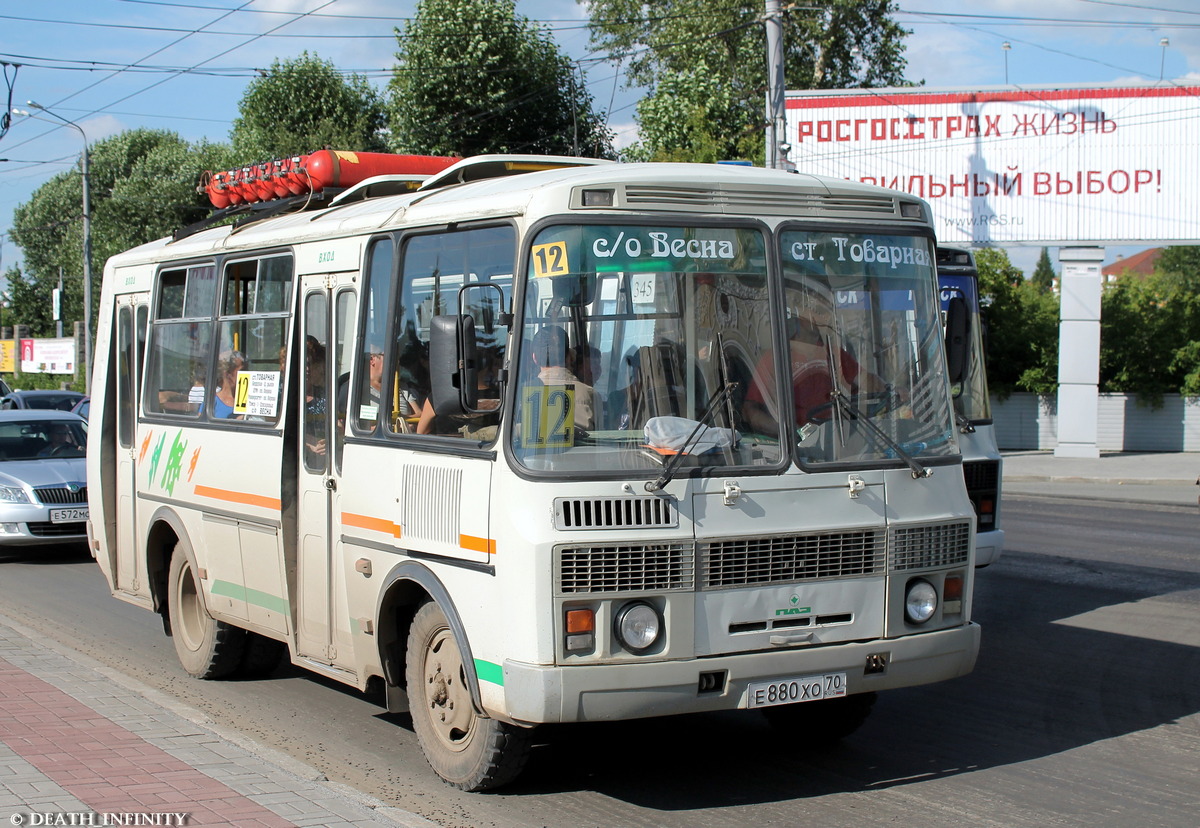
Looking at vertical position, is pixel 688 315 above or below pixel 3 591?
above

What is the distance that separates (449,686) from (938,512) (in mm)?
2369

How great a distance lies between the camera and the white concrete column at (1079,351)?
94.0 ft

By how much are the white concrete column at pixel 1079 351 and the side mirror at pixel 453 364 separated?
2555 cm

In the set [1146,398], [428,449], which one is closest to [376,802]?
[428,449]

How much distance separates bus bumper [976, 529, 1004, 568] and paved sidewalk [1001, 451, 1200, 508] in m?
10.8

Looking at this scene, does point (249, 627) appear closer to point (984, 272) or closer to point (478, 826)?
point (478, 826)

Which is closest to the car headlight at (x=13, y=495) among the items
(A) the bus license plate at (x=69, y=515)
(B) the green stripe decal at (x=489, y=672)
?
(A) the bus license plate at (x=69, y=515)

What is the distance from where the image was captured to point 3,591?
40.7ft

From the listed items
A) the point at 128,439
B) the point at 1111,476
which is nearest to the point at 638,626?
the point at 128,439

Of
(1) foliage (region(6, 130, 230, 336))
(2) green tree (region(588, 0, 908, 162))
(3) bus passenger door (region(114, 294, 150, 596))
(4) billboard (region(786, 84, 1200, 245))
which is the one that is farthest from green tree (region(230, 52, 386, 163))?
(3) bus passenger door (region(114, 294, 150, 596))

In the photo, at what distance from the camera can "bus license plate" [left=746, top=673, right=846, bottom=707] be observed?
554 centimetres

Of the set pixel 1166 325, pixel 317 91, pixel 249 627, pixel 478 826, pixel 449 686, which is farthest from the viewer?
pixel 317 91

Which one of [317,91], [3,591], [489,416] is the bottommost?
[3,591]

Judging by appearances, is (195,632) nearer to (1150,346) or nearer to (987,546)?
(987,546)
